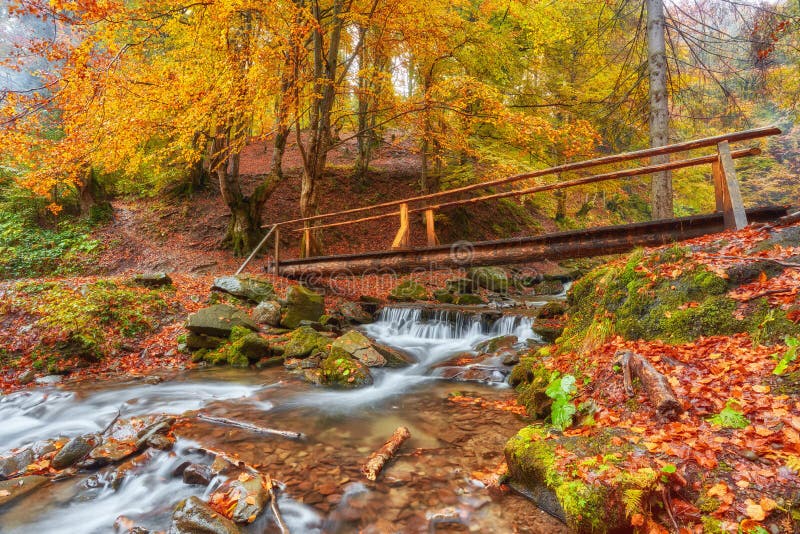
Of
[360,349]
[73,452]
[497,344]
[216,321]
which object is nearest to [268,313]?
[216,321]

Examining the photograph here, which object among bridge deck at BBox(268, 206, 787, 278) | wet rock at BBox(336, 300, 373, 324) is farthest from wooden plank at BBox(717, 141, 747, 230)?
wet rock at BBox(336, 300, 373, 324)

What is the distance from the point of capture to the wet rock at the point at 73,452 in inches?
142

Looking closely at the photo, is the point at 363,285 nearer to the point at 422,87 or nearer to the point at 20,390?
the point at 422,87

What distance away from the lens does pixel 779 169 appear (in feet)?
80.7

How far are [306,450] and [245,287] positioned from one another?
668 centimetres

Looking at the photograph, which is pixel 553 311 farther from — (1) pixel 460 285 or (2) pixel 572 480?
(2) pixel 572 480

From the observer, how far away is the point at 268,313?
880cm

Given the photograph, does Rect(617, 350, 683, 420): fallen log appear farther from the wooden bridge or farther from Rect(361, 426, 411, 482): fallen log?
the wooden bridge

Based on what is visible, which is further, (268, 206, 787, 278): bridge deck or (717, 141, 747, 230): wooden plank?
(268, 206, 787, 278): bridge deck

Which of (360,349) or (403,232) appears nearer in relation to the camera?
(360,349)

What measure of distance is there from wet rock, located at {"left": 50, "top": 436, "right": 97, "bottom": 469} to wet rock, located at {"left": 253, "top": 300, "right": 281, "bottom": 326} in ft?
15.8

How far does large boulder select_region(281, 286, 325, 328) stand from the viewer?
28.6 feet

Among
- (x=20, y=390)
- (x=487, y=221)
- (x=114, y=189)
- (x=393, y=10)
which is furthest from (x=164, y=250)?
(x=487, y=221)

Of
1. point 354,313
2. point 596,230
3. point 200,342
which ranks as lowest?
point 200,342
